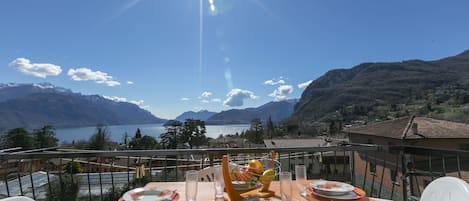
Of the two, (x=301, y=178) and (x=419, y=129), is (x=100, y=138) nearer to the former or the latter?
(x=419, y=129)

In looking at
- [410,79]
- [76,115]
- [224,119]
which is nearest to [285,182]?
[410,79]

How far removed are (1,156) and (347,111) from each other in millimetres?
47974

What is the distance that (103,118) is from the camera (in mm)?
130625

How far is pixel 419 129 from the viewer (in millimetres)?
15852

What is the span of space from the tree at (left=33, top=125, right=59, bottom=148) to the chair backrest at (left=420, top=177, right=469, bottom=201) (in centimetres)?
2155

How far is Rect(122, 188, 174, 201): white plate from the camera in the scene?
1163 millimetres

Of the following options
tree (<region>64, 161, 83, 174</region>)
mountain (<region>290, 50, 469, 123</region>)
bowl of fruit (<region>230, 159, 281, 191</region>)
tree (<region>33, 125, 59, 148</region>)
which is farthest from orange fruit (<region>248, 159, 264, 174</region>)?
mountain (<region>290, 50, 469, 123</region>)

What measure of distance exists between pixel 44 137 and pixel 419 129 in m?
24.1

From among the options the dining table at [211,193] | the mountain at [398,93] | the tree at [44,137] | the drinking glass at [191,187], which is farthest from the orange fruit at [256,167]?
the mountain at [398,93]

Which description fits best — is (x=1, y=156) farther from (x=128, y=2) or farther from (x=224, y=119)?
(x=224, y=119)

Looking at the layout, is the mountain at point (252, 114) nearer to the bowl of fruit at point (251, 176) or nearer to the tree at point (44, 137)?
the tree at point (44, 137)

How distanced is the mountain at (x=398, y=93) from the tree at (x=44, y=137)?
1309 inches

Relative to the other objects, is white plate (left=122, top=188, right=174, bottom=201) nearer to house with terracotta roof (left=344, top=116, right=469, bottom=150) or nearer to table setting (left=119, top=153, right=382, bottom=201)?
table setting (left=119, top=153, right=382, bottom=201)

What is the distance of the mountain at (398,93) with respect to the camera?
1431 inches
